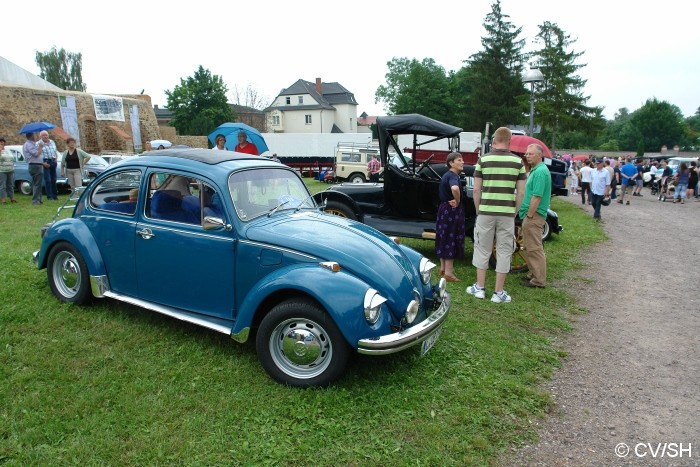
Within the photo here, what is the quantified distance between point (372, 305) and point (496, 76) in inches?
1825

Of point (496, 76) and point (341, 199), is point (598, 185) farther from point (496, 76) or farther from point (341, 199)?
point (496, 76)

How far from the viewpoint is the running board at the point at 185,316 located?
391cm

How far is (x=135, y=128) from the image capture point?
3284 cm

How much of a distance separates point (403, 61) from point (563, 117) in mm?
40909

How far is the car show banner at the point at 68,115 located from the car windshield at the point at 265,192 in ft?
89.2

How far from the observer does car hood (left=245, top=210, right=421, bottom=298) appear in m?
3.66

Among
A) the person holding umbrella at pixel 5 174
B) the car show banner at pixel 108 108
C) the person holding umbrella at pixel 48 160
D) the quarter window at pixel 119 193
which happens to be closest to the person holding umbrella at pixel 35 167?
the person holding umbrella at pixel 48 160

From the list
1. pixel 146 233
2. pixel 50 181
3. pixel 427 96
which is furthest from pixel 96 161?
pixel 427 96

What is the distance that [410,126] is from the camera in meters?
8.14

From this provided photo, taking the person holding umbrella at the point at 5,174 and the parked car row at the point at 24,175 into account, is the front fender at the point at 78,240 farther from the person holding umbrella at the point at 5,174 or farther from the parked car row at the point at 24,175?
the parked car row at the point at 24,175

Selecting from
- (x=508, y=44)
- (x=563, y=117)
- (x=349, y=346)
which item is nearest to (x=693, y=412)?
(x=349, y=346)

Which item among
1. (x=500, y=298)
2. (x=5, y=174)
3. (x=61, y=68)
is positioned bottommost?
(x=500, y=298)

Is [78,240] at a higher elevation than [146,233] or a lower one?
lower

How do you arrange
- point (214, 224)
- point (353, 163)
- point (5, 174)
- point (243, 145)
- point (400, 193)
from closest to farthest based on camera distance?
1. point (214, 224)
2. point (400, 193)
3. point (243, 145)
4. point (5, 174)
5. point (353, 163)
